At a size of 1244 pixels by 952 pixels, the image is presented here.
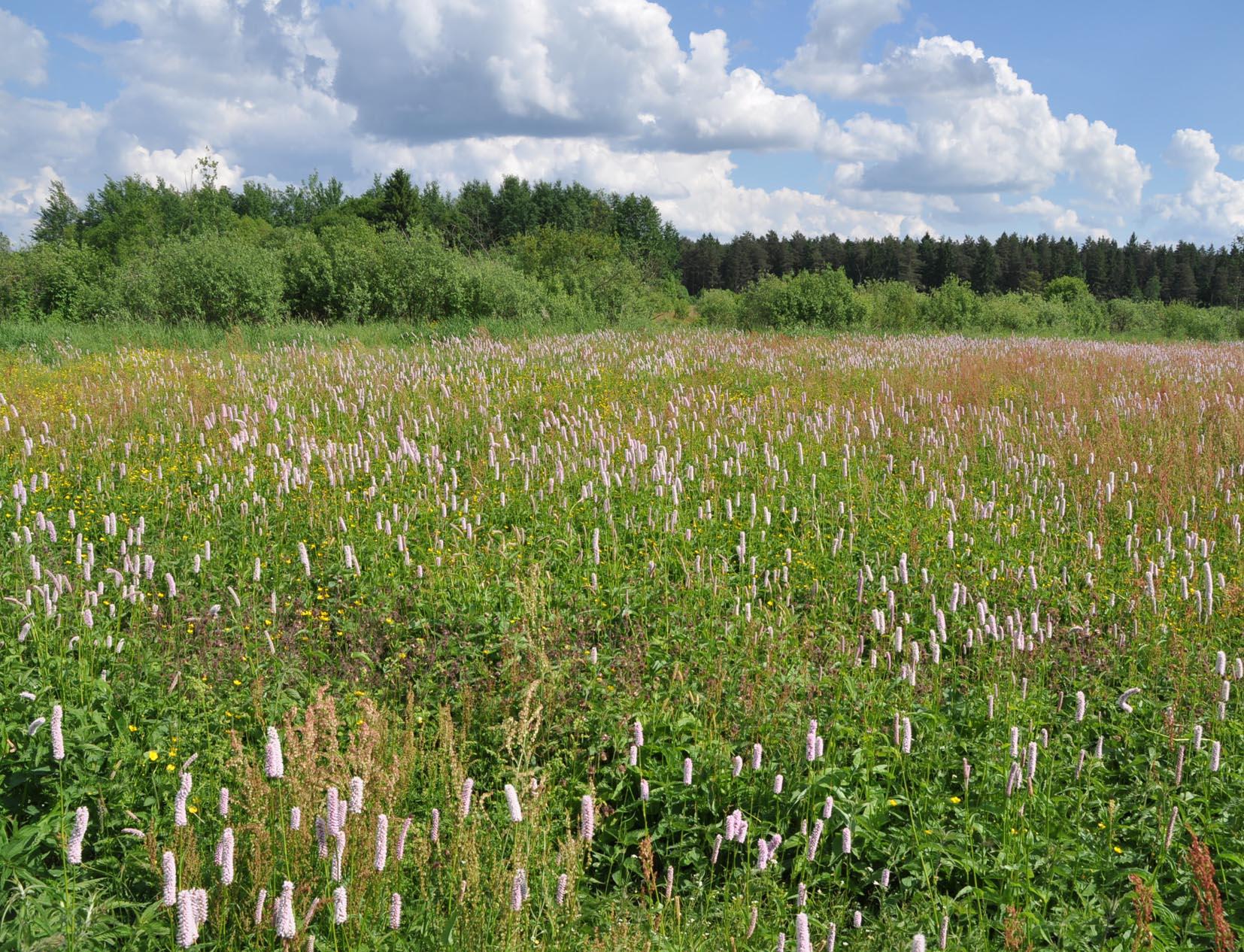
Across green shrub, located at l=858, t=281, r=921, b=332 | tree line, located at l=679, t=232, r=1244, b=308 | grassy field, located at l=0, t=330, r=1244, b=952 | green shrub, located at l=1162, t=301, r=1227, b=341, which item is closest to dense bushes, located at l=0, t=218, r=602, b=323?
green shrub, located at l=858, t=281, r=921, b=332

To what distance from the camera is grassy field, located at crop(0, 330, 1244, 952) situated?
3.00 m

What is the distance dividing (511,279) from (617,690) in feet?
81.2

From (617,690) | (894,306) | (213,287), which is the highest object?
(894,306)

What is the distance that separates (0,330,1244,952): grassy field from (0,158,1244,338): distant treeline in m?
17.5

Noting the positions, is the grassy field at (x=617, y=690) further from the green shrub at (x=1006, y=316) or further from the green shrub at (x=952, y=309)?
the green shrub at (x=1006, y=316)

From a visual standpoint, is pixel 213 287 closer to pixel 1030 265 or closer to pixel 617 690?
pixel 617 690

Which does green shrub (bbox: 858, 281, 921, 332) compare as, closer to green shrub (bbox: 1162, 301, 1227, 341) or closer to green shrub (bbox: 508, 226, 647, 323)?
green shrub (bbox: 508, 226, 647, 323)

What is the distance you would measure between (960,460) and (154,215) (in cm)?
8662

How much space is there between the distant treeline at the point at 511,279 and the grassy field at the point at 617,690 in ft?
57.4

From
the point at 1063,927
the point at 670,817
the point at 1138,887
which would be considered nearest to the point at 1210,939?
the point at 1063,927

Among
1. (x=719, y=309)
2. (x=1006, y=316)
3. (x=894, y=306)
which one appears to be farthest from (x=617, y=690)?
(x=1006, y=316)

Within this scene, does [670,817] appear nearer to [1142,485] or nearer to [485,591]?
[485,591]

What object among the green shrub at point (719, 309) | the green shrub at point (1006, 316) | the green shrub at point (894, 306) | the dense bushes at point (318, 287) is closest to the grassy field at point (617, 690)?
the dense bushes at point (318, 287)

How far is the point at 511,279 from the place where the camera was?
1086 inches
